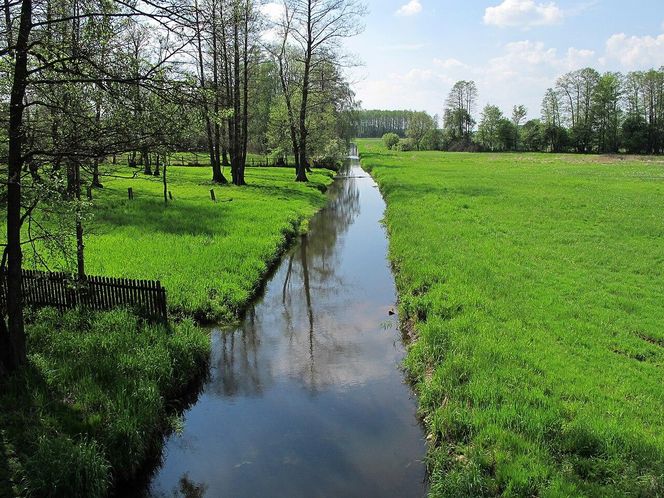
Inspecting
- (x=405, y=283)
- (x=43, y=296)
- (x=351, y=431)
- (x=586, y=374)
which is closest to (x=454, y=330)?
(x=586, y=374)

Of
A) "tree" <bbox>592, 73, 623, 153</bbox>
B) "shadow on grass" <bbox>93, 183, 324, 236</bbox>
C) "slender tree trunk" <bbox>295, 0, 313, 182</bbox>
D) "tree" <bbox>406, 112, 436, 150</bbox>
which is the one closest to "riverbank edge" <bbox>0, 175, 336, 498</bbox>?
"shadow on grass" <bbox>93, 183, 324, 236</bbox>

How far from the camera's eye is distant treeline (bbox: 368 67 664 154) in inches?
3708

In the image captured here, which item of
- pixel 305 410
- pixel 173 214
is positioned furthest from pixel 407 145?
pixel 305 410

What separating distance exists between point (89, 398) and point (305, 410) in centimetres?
384

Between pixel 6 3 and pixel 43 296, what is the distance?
7122mm

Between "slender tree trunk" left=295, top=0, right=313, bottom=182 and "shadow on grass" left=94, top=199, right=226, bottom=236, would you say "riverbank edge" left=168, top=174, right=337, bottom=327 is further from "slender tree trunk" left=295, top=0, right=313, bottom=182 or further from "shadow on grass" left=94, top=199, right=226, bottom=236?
"slender tree trunk" left=295, top=0, right=313, bottom=182

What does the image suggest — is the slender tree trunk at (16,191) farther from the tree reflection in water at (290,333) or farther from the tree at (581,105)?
the tree at (581,105)

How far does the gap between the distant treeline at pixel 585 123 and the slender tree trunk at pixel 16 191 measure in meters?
105

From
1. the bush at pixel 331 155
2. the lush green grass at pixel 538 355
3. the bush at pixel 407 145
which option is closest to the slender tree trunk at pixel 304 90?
the bush at pixel 331 155

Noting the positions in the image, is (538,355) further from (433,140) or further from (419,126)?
(419,126)

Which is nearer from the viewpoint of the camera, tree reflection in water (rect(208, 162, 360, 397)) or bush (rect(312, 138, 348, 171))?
tree reflection in water (rect(208, 162, 360, 397))

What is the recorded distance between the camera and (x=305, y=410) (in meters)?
9.70

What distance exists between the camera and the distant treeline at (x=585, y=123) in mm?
94188

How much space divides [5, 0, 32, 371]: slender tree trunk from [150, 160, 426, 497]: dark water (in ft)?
11.0
